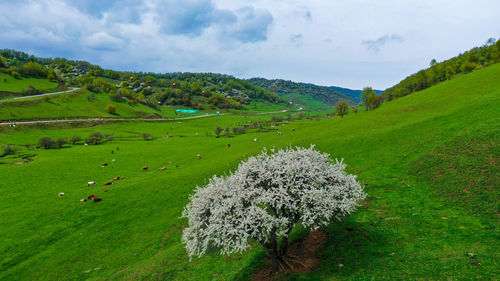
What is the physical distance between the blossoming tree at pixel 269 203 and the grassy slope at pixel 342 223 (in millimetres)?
4175

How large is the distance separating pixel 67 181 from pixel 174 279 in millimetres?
58429

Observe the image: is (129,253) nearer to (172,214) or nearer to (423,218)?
(172,214)

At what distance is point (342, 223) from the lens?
72.7 ft

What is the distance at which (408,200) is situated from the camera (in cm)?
2428

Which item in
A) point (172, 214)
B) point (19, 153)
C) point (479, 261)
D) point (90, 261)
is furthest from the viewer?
point (19, 153)

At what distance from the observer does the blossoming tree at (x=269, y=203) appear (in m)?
16.2

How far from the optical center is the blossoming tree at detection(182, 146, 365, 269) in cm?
1623

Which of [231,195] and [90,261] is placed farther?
[90,261]

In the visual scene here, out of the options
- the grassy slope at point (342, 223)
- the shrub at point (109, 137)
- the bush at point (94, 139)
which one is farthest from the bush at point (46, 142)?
the grassy slope at point (342, 223)

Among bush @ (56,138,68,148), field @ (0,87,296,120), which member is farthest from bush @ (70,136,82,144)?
field @ (0,87,296,120)

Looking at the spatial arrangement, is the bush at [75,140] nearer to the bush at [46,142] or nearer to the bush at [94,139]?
the bush at [94,139]

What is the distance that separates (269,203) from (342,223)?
9.81m

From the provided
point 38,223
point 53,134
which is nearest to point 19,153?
point 53,134

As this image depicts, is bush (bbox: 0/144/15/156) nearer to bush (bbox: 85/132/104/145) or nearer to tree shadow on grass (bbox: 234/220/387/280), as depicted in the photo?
bush (bbox: 85/132/104/145)
